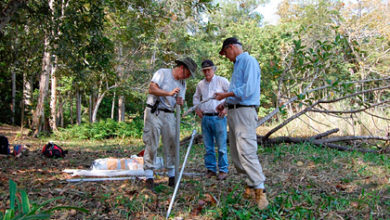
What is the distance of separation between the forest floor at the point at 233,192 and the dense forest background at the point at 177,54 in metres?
1.47

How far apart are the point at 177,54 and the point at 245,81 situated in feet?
38.5

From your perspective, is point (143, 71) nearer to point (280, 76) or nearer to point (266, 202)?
point (280, 76)

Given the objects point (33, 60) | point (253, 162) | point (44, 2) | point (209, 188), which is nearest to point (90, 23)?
point (44, 2)

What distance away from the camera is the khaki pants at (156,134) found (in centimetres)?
418

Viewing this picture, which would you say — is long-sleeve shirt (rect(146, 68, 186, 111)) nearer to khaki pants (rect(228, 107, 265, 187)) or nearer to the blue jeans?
khaki pants (rect(228, 107, 265, 187))

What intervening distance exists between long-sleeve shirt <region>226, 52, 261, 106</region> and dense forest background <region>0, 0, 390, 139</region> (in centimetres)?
269

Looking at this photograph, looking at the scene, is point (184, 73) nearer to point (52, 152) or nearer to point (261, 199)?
point (261, 199)

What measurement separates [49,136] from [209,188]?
1032 centimetres

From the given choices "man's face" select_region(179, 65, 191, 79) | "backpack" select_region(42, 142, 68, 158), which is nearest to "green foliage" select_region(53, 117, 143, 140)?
"backpack" select_region(42, 142, 68, 158)

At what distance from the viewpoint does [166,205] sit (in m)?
3.73

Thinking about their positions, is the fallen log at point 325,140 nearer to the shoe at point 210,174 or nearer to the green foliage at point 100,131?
the shoe at point 210,174

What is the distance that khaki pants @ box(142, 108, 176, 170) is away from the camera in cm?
418

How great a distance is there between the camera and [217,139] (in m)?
5.31

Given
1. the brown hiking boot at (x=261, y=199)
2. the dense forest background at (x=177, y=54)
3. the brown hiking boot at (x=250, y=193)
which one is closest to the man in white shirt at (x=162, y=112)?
the brown hiking boot at (x=250, y=193)
